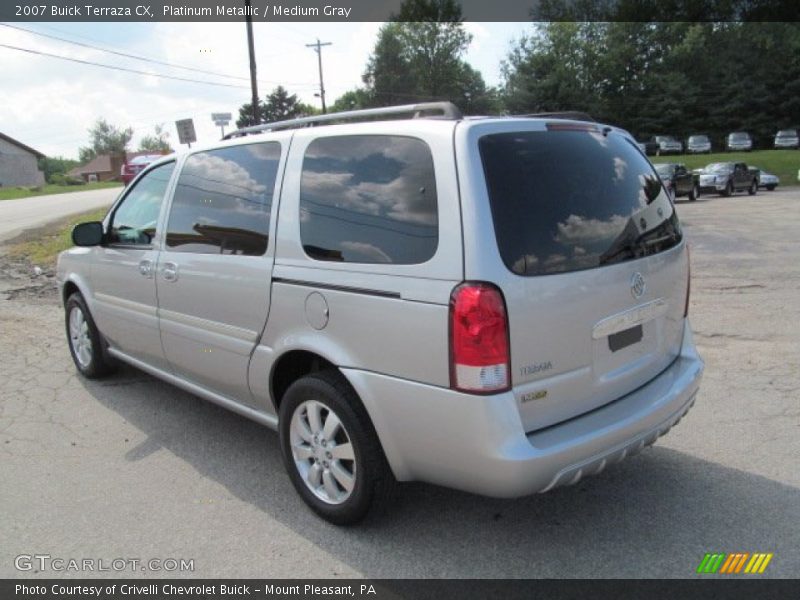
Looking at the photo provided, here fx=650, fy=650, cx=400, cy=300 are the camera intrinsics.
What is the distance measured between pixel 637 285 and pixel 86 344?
4.48 metres

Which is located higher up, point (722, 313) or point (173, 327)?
point (173, 327)

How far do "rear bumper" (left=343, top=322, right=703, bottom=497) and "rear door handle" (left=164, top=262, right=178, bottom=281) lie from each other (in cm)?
169

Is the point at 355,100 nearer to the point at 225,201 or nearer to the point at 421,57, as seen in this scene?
the point at 421,57

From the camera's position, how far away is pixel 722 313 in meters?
7.09

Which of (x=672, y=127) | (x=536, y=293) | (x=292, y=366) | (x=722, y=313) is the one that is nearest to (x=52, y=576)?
(x=292, y=366)

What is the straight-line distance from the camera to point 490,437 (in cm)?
253

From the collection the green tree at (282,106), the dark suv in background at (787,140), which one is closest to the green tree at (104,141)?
the green tree at (282,106)

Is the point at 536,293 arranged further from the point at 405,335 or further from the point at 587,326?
the point at 405,335

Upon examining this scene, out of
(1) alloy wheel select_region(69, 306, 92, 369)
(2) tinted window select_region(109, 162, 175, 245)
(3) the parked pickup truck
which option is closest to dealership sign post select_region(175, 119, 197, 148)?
(1) alloy wheel select_region(69, 306, 92, 369)

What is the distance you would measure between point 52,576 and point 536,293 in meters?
→ 2.46

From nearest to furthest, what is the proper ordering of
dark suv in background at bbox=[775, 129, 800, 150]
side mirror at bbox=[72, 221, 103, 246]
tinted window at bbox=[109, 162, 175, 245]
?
1. tinted window at bbox=[109, 162, 175, 245]
2. side mirror at bbox=[72, 221, 103, 246]
3. dark suv in background at bbox=[775, 129, 800, 150]

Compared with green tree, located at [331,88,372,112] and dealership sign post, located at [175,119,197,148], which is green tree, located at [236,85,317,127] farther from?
dealership sign post, located at [175,119,197,148]

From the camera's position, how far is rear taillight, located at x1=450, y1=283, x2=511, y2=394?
8.28 ft

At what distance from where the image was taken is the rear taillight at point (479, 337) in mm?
2523
